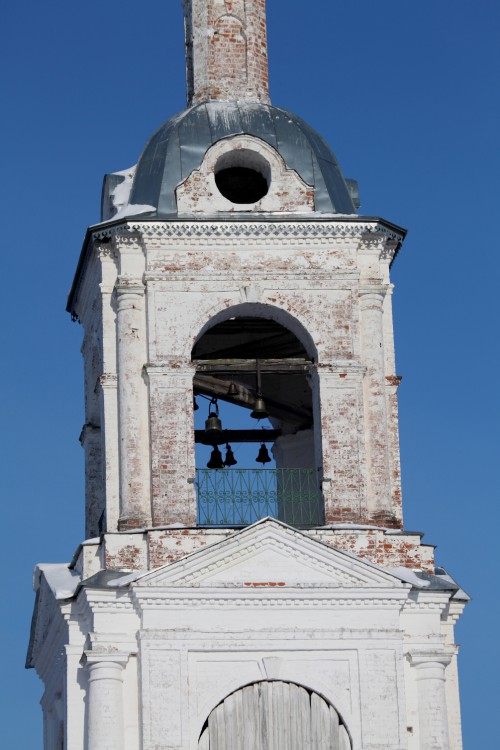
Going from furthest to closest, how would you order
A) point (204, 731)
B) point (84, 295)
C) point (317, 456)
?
point (84, 295), point (317, 456), point (204, 731)

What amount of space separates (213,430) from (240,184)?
2.67 meters

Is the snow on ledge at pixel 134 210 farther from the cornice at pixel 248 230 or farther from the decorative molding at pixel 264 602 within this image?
the decorative molding at pixel 264 602

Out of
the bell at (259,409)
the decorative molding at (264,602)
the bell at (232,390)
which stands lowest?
the decorative molding at (264,602)

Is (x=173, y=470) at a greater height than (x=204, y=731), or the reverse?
(x=173, y=470)

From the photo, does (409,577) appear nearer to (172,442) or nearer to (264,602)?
(264,602)

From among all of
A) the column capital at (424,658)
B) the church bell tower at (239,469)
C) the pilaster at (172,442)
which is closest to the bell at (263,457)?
the church bell tower at (239,469)

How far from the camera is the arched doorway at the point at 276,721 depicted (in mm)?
22922

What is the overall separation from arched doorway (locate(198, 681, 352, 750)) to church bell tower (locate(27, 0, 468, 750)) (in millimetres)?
21

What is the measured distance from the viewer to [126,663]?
23.0 m

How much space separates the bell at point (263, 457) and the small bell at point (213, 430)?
0.66 metres

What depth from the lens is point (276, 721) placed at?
23.0 metres

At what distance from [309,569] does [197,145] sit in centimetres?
471

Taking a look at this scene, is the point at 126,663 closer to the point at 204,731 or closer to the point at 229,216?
the point at 204,731

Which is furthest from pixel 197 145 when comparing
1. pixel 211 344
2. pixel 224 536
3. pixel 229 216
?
pixel 224 536
